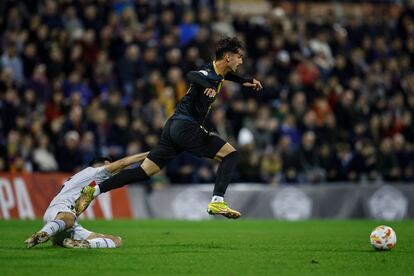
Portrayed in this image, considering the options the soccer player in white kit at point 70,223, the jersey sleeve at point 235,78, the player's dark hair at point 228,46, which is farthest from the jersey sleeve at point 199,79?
the soccer player in white kit at point 70,223

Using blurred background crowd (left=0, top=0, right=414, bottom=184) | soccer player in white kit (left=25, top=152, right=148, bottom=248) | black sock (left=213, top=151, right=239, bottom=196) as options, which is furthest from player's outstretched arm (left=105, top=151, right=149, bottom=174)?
blurred background crowd (left=0, top=0, right=414, bottom=184)

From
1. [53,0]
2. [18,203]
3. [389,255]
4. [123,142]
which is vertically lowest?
[389,255]

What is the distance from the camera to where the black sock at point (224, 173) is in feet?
37.7

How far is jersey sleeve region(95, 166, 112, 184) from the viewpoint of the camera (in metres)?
11.3

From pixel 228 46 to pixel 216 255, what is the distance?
316 centimetres

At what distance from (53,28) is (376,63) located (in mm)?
10177

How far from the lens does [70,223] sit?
396 inches

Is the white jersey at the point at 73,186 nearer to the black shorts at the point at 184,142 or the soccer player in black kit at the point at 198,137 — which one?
the soccer player in black kit at the point at 198,137

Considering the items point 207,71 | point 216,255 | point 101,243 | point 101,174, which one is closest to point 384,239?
point 216,255

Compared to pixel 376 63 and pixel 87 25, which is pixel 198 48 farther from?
pixel 376 63

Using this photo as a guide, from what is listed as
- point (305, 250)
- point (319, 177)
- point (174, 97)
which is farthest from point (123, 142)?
point (305, 250)

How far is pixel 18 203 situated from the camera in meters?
18.5

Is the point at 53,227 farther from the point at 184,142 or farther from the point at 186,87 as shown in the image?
the point at 186,87

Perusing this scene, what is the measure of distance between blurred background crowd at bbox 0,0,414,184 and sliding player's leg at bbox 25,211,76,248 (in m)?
9.09
